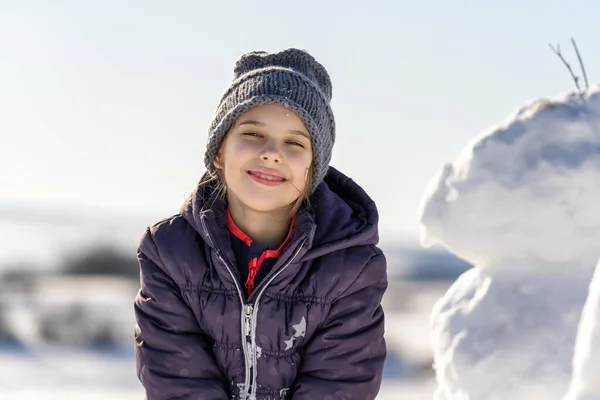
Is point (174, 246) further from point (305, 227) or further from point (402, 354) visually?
point (402, 354)

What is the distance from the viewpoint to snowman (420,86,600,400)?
9.15 feet

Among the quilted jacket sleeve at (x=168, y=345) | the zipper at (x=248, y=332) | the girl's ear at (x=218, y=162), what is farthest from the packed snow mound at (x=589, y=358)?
the girl's ear at (x=218, y=162)

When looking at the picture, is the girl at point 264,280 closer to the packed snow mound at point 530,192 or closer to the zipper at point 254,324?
the zipper at point 254,324

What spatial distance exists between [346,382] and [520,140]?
40.3 inches

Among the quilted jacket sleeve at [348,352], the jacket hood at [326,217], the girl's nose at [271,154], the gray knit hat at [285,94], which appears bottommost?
the quilted jacket sleeve at [348,352]

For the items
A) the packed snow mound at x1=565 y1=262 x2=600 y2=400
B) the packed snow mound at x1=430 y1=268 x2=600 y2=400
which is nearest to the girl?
the packed snow mound at x1=430 y1=268 x2=600 y2=400

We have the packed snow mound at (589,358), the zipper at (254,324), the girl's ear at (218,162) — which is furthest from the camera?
the girl's ear at (218,162)

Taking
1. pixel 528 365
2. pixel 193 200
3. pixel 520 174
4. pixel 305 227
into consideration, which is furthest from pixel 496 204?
pixel 193 200

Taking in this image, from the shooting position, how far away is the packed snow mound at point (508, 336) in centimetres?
275

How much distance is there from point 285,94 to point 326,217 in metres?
0.40

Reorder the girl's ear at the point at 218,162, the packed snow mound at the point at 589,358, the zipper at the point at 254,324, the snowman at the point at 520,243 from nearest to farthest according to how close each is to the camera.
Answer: the packed snow mound at the point at 589,358
the zipper at the point at 254,324
the girl's ear at the point at 218,162
the snowman at the point at 520,243

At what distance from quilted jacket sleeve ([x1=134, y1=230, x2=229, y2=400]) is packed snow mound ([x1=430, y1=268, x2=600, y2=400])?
81 cm

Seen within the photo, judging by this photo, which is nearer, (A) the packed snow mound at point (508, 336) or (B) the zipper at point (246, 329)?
(B) the zipper at point (246, 329)

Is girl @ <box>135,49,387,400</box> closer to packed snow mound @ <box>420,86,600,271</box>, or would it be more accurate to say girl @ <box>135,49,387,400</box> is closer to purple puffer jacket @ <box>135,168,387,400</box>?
purple puffer jacket @ <box>135,168,387,400</box>
